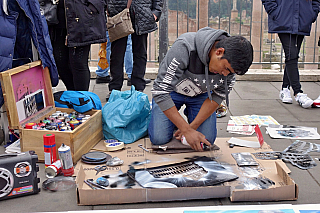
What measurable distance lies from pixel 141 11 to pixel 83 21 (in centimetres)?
89

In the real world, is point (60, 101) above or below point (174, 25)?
below

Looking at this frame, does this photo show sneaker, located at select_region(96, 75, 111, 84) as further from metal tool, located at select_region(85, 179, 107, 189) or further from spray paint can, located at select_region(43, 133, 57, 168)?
metal tool, located at select_region(85, 179, 107, 189)

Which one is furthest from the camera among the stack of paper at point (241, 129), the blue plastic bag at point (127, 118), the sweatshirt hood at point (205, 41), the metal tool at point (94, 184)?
the stack of paper at point (241, 129)

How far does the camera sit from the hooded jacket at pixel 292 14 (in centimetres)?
391

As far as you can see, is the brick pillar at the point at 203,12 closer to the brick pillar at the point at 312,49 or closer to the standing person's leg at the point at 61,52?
the brick pillar at the point at 312,49

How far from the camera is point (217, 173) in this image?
2.26 metres

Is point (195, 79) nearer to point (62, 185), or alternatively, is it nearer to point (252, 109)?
point (62, 185)

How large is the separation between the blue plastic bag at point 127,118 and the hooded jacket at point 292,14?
1.91m

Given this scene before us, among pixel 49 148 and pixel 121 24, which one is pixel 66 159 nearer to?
pixel 49 148

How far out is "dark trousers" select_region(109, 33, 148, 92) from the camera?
12.6 ft

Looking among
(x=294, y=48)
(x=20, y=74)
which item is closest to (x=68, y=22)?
(x=20, y=74)

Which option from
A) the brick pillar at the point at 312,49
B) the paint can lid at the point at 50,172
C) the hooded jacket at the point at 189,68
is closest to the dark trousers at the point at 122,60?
the hooded jacket at the point at 189,68

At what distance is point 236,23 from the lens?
19.1ft

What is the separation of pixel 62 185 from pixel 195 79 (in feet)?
3.73
